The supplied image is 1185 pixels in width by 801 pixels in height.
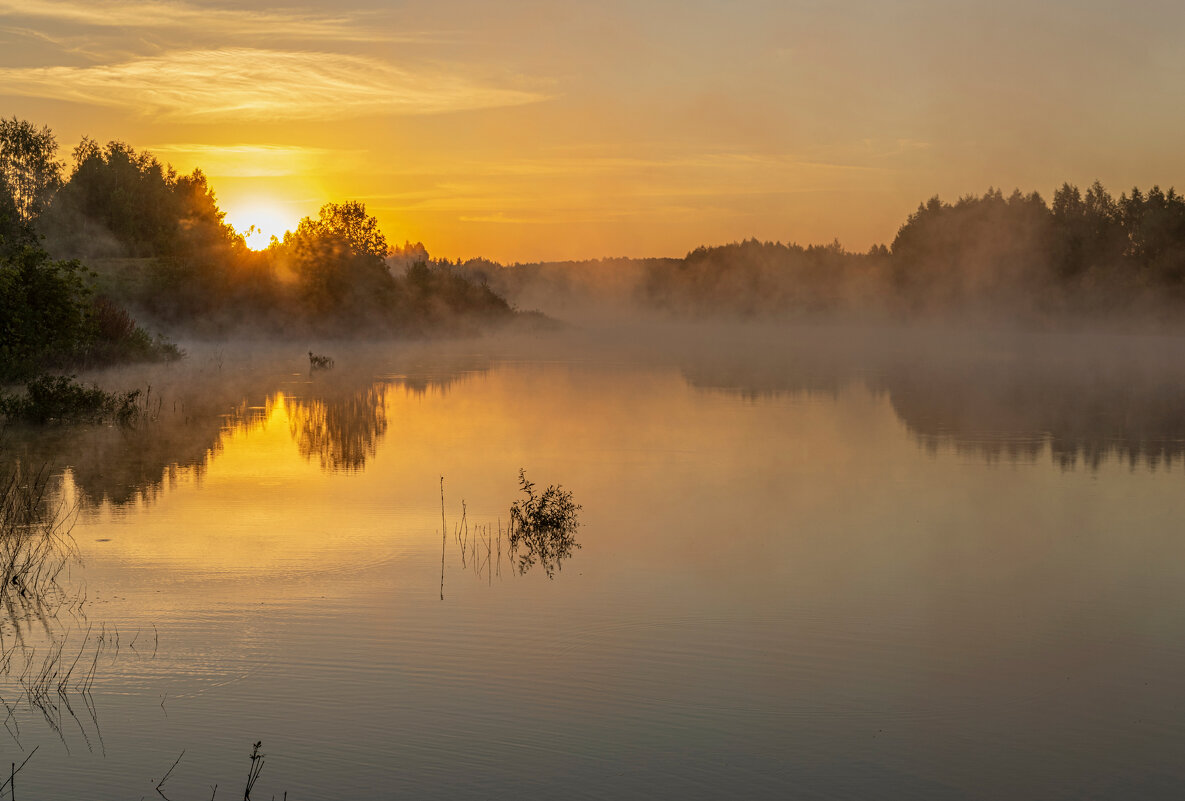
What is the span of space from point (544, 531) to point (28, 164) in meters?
107

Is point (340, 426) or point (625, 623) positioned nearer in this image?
point (625, 623)

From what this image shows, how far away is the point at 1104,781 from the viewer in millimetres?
8594

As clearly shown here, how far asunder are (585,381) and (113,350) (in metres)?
20.3

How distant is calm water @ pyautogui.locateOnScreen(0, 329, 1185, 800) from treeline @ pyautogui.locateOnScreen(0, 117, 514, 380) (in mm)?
37850

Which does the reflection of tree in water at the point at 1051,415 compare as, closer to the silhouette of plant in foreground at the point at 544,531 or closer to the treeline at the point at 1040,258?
the silhouette of plant in foreground at the point at 544,531

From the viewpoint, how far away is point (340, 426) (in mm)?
32406

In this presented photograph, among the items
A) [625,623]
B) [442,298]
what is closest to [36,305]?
[625,623]

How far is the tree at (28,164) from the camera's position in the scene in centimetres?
10412

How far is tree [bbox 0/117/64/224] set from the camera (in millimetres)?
104125

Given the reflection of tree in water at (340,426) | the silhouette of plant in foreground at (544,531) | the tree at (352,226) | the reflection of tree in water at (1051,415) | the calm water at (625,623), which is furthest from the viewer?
the tree at (352,226)

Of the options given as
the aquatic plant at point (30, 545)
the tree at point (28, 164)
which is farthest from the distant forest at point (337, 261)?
the aquatic plant at point (30, 545)

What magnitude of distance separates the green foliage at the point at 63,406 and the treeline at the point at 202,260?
79.0 ft

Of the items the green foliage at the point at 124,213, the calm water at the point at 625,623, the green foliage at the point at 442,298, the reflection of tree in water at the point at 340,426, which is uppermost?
the green foliage at the point at 124,213

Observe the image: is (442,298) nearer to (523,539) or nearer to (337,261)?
(337,261)
